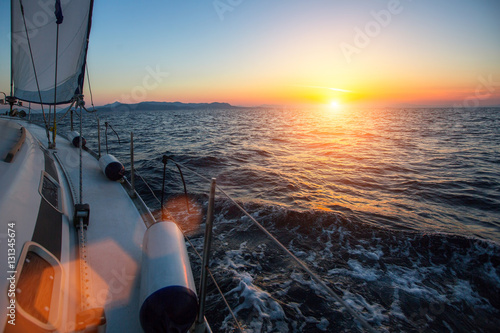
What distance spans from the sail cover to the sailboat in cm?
4

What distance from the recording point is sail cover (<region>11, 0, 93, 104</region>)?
5.11 m

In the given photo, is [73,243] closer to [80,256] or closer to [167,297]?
[80,256]

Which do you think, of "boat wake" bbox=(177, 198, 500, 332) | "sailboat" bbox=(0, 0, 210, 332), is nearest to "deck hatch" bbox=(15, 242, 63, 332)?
"sailboat" bbox=(0, 0, 210, 332)

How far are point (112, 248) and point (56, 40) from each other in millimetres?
4248

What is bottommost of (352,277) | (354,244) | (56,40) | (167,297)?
(352,277)

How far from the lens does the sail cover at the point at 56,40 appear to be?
5.11 metres

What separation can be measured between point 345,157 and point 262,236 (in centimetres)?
1062

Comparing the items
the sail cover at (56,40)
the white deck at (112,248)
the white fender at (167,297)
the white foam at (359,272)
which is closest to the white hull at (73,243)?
the white deck at (112,248)

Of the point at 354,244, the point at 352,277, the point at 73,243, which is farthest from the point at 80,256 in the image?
the point at 354,244

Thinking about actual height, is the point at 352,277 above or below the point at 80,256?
below

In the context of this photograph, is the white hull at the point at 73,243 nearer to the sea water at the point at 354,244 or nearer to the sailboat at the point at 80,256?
the sailboat at the point at 80,256

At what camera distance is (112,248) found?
3.37m

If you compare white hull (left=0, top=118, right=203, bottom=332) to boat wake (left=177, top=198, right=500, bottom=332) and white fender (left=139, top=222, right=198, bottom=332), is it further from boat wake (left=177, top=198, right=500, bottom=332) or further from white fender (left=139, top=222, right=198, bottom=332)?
boat wake (left=177, top=198, right=500, bottom=332)

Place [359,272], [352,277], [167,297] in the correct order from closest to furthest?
[167,297] → [352,277] → [359,272]
